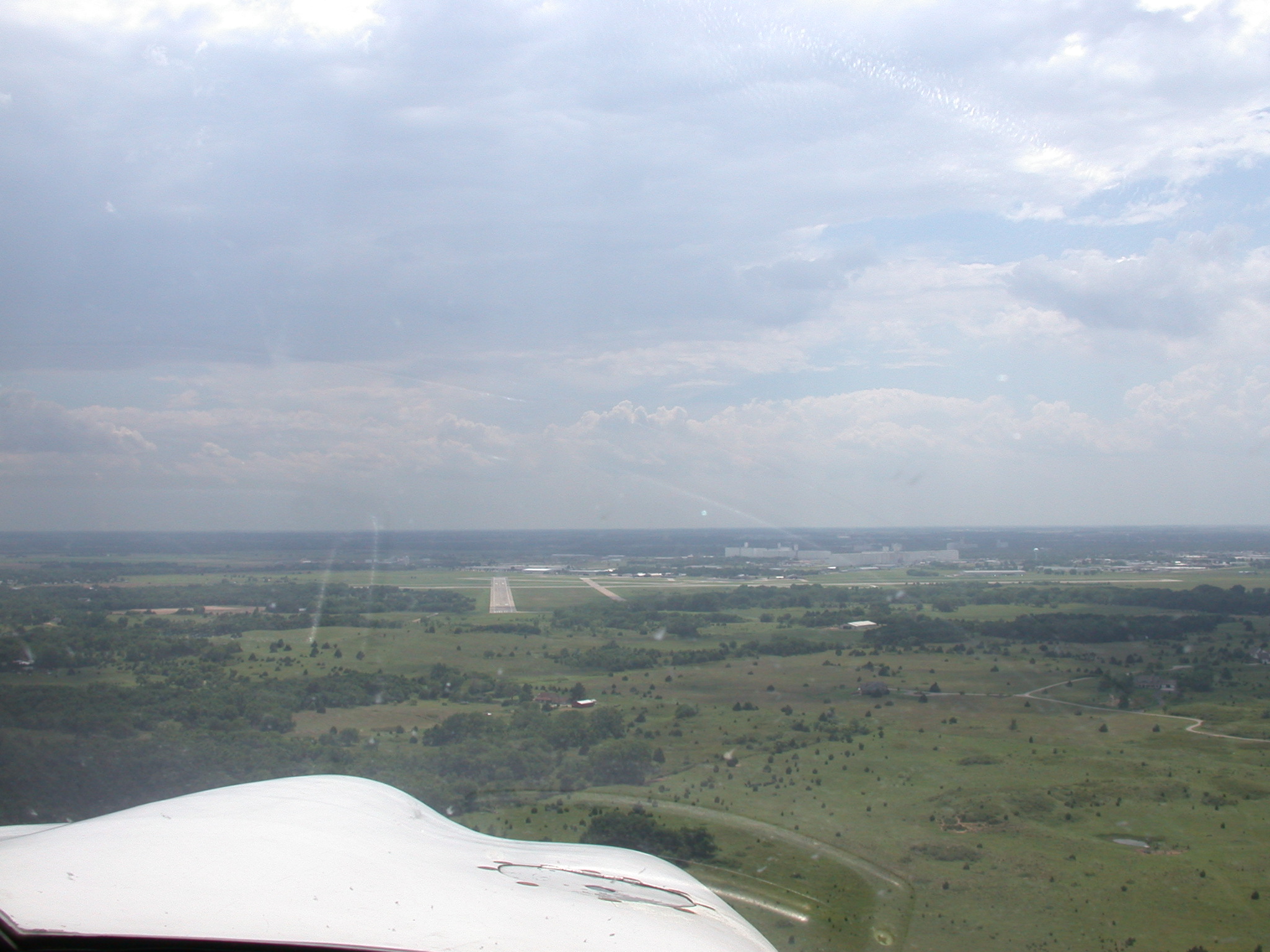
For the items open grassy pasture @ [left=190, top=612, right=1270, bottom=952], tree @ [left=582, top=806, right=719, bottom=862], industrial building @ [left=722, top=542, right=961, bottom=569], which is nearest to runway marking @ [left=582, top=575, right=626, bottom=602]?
open grassy pasture @ [left=190, top=612, right=1270, bottom=952]

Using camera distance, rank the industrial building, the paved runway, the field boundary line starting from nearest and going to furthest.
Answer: the field boundary line
the paved runway
the industrial building

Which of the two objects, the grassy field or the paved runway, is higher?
the paved runway

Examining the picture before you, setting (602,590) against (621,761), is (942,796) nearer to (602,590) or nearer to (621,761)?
(621,761)

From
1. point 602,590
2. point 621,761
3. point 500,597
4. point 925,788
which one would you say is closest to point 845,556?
point 602,590

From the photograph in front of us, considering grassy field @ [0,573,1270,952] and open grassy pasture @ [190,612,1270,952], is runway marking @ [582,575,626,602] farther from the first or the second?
open grassy pasture @ [190,612,1270,952]

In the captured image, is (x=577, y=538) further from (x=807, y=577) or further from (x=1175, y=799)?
(x=1175, y=799)

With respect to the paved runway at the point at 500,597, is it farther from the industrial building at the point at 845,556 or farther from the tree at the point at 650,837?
the industrial building at the point at 845,556
